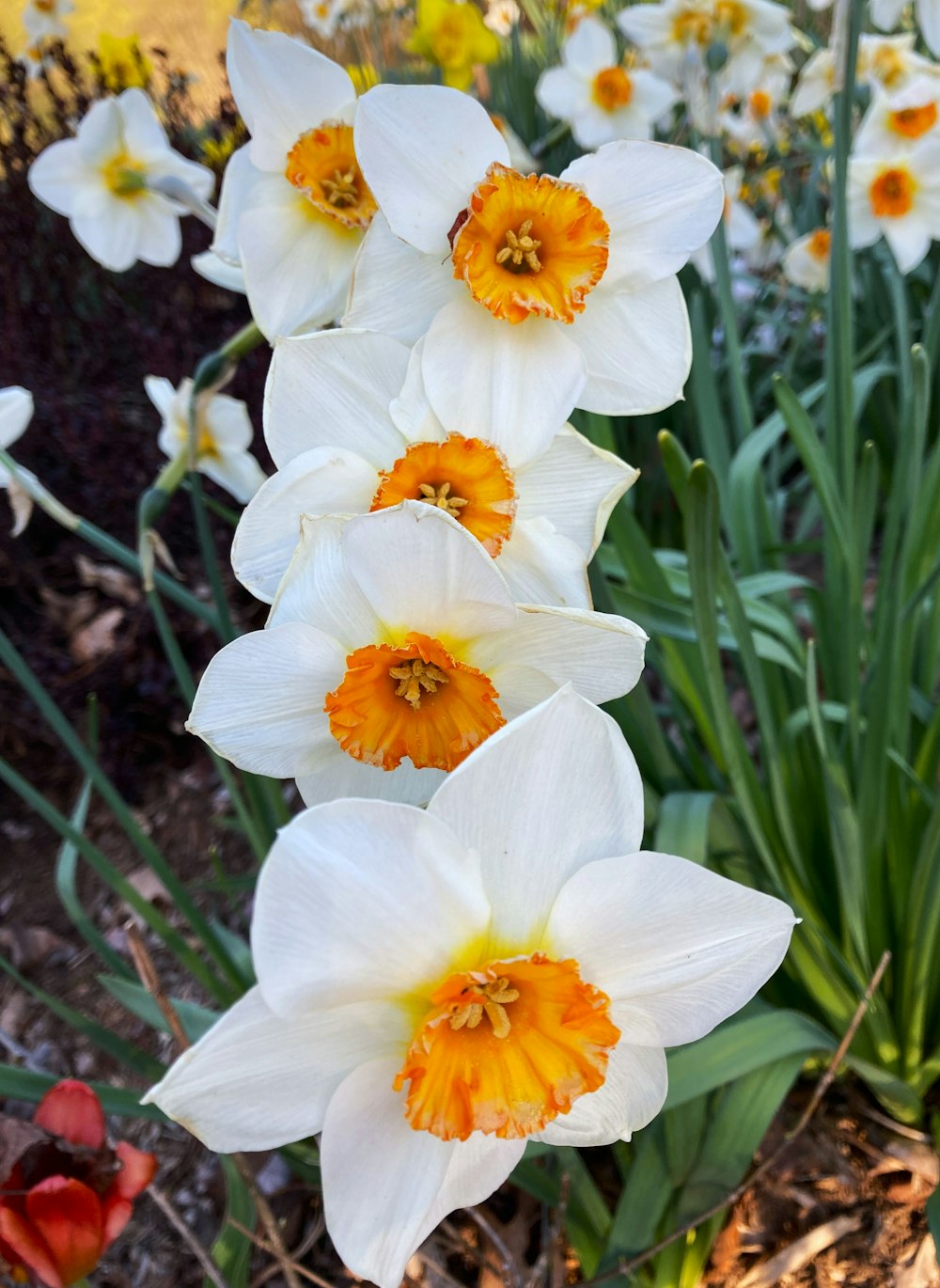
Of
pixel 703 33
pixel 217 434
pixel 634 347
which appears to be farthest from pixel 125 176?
pixel 703 33

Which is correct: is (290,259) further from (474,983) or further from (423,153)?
(474,983)

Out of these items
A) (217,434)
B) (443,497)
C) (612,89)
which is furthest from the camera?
(612,89)

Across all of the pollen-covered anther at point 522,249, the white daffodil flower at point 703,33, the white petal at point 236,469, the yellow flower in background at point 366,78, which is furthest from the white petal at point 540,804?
the white daffodil flower at point 703,33

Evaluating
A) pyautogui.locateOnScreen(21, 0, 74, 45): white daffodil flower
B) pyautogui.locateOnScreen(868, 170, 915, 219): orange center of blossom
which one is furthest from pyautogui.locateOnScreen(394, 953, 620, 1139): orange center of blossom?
pyautogui.locateOnScreen(21, 0, 74, 45): white daffodil flower

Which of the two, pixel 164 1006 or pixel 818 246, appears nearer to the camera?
pixel 164 1006

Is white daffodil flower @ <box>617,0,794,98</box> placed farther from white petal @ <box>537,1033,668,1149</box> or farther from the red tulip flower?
the red tulip flower
